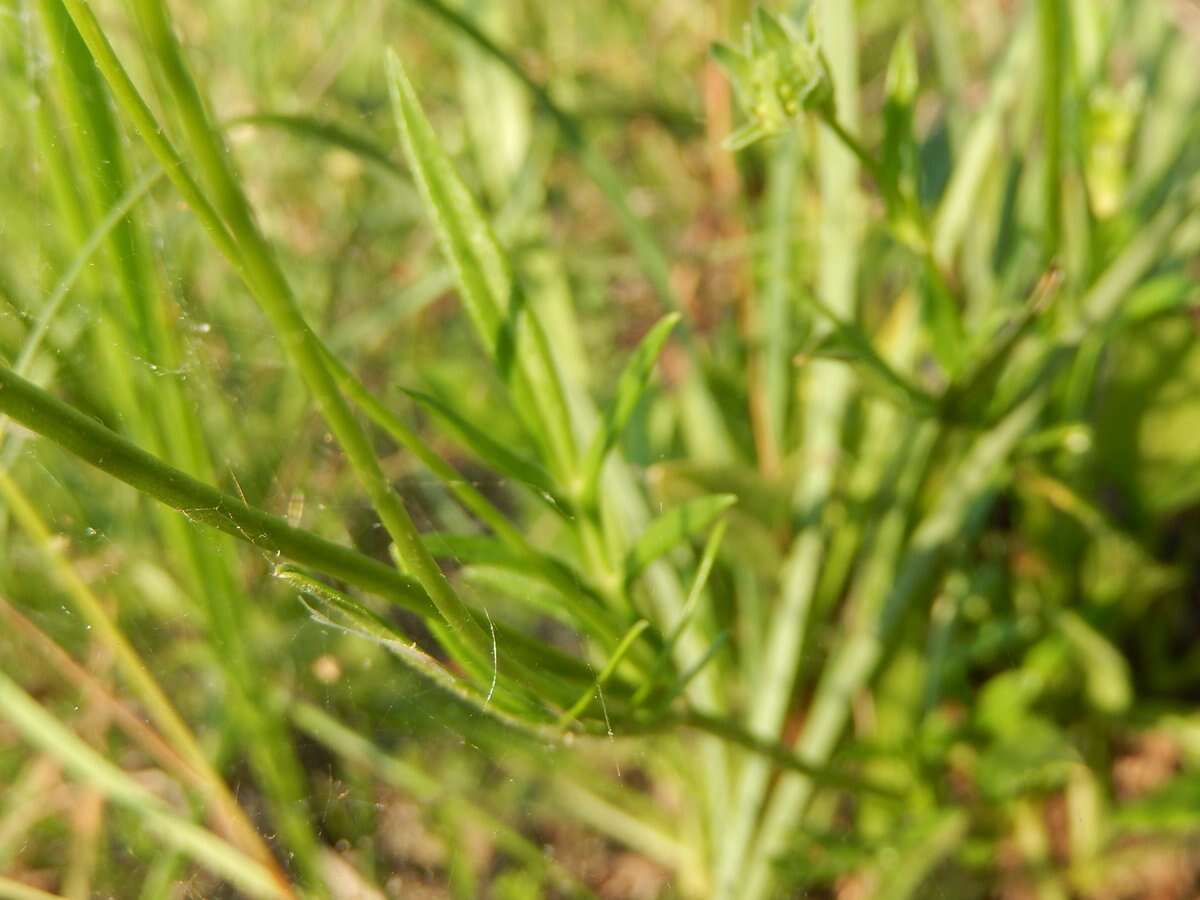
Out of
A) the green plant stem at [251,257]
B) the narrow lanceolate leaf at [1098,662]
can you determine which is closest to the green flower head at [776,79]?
the green plant stem at [251,257]

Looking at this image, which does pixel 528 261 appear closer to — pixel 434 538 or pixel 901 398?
pixel 901 398

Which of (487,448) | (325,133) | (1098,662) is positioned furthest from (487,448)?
(1098,662)

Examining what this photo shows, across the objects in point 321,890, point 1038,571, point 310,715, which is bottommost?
point 321,890

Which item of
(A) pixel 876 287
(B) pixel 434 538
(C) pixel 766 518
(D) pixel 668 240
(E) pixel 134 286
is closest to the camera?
(B) pixel 434 538

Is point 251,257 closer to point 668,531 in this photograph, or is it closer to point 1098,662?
point 668,531

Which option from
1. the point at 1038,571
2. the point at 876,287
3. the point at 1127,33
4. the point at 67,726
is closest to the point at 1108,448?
the point at 1038,571

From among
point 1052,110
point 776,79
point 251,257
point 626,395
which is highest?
point 1052,110
